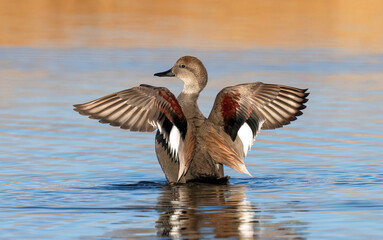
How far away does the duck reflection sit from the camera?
6.50 metres

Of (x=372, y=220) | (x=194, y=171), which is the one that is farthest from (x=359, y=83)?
(x=372, y=220)

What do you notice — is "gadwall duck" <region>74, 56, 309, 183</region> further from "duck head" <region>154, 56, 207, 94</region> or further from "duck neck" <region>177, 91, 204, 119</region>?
"duck head" <region>154, 56, 207, 94</region>

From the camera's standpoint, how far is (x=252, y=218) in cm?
702

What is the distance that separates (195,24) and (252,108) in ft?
45.0

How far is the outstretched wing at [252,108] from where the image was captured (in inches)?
343

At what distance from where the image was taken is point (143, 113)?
8.57 metres

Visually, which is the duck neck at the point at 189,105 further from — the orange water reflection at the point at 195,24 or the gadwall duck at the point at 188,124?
the orange water reflection at the point at 195,24

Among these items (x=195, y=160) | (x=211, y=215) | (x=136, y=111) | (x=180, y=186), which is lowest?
(x=211, y=215)

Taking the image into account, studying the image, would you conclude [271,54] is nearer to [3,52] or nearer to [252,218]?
[3,52]

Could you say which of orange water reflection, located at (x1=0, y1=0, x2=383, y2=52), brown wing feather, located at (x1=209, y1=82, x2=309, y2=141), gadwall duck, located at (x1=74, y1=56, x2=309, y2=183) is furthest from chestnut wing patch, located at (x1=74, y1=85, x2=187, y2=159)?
orange water reflection, located at (x1=0, y1=0, x2=383, y2=52)

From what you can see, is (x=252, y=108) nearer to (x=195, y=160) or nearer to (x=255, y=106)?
(x=255, y=106)

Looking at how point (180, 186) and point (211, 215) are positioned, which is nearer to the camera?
point (211, 215)

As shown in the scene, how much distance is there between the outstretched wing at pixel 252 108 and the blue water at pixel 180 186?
1.49 ft

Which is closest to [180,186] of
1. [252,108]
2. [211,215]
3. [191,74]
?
[252,108]
